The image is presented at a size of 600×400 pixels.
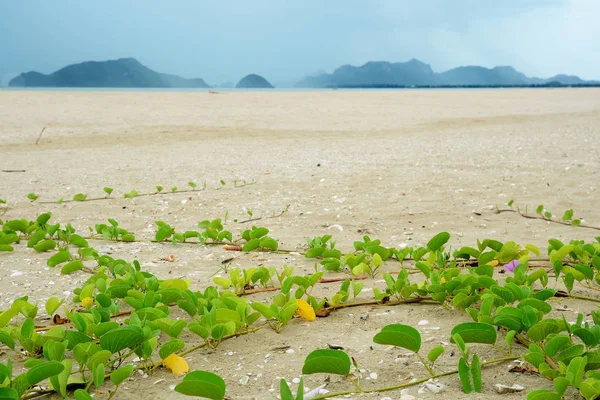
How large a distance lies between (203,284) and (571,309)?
1484mm

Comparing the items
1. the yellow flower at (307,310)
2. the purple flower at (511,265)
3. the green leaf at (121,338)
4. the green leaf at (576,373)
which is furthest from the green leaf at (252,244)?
the green leaf at (576,373)

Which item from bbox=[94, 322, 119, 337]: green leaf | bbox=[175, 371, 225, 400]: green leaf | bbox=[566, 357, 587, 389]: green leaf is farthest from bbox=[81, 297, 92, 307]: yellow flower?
bbox=[566, 357, 587, 389]: green leaf

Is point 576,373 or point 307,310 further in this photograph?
point 307,310

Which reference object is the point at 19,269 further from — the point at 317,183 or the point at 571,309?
the point at 317,183

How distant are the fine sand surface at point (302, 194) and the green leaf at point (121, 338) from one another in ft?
0.38

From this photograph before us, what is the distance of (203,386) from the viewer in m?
1.22

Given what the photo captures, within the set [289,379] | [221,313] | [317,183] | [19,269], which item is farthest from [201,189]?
[289,379]

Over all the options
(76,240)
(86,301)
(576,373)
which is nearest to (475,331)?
(576,373)

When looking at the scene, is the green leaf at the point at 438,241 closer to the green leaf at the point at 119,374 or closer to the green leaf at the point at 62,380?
the green leaf at the point at 119,374

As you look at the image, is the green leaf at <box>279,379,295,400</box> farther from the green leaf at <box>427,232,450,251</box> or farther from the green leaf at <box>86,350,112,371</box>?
the green leaf at <box>427,232,450,251</box>

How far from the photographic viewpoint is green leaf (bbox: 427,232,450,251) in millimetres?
2317

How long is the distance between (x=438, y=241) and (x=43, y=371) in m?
1.63

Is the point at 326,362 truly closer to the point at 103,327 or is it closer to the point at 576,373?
the point at 576,373

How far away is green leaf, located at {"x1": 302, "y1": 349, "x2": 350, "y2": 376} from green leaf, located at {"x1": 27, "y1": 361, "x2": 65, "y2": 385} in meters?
0.60
